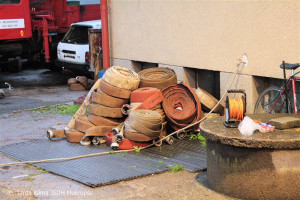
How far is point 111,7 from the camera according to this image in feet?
45.9

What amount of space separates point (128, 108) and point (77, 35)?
30.4 feet

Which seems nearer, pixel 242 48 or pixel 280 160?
pixel 280 160

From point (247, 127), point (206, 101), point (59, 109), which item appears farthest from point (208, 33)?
point (247, 127)

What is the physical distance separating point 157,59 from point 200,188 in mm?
5906

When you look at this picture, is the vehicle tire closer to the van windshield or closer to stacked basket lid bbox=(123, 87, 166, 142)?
the van windshield

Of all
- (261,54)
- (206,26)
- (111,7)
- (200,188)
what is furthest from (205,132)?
(111,7)

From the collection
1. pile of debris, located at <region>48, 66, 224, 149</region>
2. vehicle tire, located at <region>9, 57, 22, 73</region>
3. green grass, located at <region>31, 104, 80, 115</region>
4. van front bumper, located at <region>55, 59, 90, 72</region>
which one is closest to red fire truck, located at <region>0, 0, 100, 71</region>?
vehicle tire, located at <region>9, 57, 22, 73</region>

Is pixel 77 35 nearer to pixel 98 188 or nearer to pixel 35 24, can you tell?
pixel 35 24

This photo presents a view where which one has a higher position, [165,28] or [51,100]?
[165,28]

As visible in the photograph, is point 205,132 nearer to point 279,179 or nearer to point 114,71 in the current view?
point 279,179

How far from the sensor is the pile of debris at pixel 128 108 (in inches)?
372

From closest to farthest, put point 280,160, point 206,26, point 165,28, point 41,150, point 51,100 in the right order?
point 280,160, point 41,150, point 206,26, point 165,28, point 51,100

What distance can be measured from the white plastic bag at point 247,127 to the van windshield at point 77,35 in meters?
12.2

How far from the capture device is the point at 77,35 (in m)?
18.4
